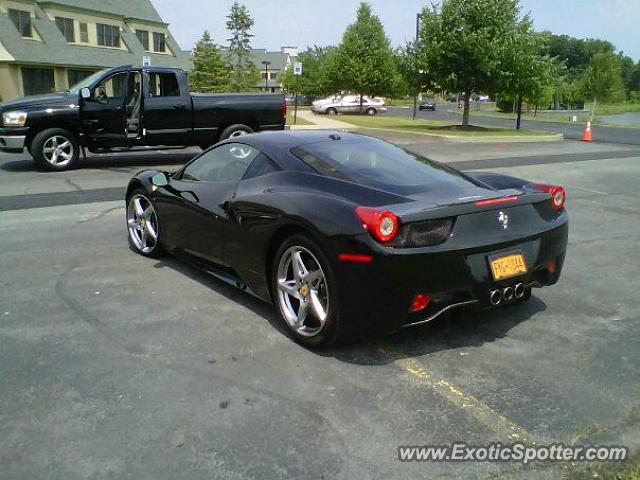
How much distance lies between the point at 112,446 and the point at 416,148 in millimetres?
16118

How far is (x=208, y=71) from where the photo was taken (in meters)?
55.8

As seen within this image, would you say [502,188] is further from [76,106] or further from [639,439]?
[76,106]

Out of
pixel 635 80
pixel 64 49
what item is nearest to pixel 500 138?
pixel 64 49

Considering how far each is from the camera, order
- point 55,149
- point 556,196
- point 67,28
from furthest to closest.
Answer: point 67,28 < point 55,149 < point 556,196

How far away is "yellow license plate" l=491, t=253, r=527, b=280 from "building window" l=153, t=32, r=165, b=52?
46.1 meters

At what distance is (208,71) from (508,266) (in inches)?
2182

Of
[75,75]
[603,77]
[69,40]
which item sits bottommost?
[75,75]

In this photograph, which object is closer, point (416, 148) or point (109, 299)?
point (109, 299)

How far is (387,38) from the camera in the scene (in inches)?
1828

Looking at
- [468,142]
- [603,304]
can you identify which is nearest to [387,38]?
[468,142]

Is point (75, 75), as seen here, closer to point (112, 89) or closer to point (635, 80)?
point (112, 89)

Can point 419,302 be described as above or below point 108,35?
below

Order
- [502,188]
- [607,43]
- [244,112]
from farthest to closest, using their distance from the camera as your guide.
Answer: [607,43], [244,112], [502,188]

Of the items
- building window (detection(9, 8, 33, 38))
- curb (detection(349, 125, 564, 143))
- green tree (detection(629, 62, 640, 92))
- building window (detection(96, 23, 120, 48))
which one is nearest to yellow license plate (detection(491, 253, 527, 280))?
curb (detection(349, 125, 564, 143))
